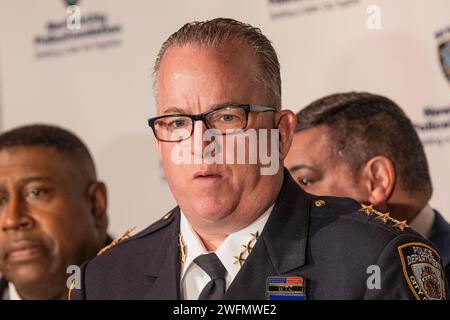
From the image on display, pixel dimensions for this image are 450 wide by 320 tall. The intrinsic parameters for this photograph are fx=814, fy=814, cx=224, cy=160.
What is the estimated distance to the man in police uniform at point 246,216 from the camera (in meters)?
1.15

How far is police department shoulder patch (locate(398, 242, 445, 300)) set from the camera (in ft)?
3.72

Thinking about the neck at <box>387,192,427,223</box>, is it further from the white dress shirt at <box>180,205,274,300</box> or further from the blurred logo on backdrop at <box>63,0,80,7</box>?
the blurred logo on backdrop at <box>63,0,80,7</box>

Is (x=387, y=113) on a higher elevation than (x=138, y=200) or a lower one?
higher

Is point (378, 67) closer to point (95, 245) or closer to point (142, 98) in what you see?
point (142, 98)

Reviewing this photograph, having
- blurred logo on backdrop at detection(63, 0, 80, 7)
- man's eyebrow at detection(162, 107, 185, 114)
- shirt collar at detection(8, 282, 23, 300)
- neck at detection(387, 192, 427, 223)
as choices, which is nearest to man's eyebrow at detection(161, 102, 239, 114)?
man's eyebrow at detection(162, 107, 185, 114)

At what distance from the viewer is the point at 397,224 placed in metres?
1.21

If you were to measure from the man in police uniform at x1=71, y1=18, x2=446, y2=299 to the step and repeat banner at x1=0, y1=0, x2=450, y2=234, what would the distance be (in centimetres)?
46

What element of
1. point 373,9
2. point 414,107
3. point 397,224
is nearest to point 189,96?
point 397,224

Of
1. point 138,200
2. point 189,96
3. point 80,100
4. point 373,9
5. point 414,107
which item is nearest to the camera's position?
point 189,96

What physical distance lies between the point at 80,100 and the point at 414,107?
869 mm

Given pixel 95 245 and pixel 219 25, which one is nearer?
pixel 219 25

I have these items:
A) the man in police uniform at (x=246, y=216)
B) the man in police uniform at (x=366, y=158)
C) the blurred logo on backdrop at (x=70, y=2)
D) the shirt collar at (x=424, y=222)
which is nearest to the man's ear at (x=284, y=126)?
the man in police uniform at (x=246, y=216)

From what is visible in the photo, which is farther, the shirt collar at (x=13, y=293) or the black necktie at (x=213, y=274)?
the shirt collar at (x=13, y=293)

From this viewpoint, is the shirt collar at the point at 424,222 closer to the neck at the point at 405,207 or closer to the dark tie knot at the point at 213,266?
the neck at the point at 405,207
